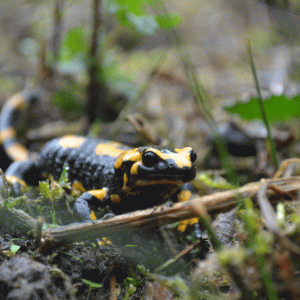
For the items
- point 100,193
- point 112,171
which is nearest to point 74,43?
point 112,171

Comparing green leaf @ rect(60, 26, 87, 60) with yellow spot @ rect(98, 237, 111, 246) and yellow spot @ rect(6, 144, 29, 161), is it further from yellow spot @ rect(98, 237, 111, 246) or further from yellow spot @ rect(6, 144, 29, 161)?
yellow spot @ rect(98, 237, 111, 246)

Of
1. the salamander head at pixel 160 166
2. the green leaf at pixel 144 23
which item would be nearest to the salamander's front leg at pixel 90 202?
the salamander head at pixel 160 166

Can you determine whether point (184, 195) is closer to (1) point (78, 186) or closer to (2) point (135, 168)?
(2) point (135, 168)

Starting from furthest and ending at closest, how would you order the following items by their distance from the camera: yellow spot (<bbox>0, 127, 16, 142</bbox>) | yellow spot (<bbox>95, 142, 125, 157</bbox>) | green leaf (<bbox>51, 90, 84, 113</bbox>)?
green leaf (<bbox>51, 90, 84, 113</bbox>) → yellow spot (<bbox>0, 127, 16, 142</bbox>) → yellow spot (<bbox>95, 142, 125, 157</bbox>)

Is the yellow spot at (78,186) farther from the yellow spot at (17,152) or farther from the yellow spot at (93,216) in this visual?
the yellow spot at (17,152)

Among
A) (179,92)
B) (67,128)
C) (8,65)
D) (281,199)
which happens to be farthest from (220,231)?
(8,65)

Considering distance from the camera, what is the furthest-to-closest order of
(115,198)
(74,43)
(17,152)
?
(74,43) → (17,152) → (115,198)

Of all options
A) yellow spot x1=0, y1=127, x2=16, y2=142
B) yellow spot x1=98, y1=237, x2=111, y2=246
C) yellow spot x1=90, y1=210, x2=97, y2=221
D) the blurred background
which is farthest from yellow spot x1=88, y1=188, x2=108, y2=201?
yellow spot x1=0, y1=127, x2=16, y2=142
